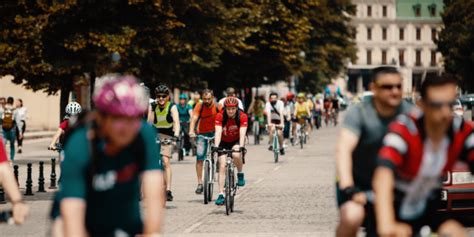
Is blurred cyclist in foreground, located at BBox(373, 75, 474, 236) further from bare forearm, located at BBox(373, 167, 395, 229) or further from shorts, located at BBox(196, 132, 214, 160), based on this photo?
shorts, located at BBox(196, 132, 214, 160)

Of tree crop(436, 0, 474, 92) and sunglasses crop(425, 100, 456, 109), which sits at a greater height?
tree crop(436, 0, 474, 92)

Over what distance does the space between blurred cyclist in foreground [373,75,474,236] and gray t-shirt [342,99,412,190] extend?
995 mm

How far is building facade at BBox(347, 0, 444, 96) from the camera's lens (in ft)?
635

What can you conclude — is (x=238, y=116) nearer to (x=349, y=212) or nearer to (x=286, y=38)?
(x=349, y=212)

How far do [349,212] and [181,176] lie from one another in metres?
19.7

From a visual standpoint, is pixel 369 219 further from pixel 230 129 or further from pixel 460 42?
pixel 460 42

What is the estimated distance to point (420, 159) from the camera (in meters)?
7.20

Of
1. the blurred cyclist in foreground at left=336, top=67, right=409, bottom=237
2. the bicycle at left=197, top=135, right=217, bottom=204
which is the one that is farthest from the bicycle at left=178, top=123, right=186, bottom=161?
the blurred cyclist in foreground at left=336, top=67, right=409, bottom=237

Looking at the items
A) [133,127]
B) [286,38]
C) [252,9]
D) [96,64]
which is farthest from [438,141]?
[286,38]

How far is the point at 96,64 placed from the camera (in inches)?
1308

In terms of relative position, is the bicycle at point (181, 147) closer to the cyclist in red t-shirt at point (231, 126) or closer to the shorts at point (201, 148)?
the shorts at point (201, 148)

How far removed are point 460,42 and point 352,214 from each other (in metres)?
84.1

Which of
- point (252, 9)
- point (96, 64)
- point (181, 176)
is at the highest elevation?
point (252, 9)

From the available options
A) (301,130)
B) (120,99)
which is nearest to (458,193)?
(120,99)
